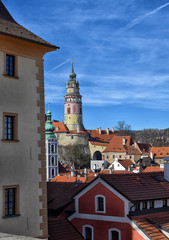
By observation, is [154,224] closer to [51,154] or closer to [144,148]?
[51,154]

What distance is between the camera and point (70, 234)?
54.8 feet

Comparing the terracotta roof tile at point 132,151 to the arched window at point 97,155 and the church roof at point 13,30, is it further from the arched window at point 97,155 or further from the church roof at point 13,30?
the church roof at point 13,30

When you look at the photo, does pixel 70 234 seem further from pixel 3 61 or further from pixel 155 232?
pixel 3 61

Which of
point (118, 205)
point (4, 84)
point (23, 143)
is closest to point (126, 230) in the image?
point (118, 205)

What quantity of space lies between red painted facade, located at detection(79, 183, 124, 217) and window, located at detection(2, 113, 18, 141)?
32.1 ft

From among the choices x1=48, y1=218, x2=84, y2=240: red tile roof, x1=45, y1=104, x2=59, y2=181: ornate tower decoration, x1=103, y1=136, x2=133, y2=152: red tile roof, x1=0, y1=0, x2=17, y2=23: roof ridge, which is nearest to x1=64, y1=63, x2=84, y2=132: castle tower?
x1=103, y1=136, x2=133, y2=152: red tile roof

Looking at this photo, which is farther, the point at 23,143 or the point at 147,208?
the point at 147,208

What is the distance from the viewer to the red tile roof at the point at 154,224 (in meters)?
19.1

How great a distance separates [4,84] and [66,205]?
12.7 m

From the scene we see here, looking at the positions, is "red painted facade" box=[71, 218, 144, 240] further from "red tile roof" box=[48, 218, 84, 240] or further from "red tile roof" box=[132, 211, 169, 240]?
"red tile roof" box=[48, 218, 84, 240]

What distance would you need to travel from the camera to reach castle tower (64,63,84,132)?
484ft

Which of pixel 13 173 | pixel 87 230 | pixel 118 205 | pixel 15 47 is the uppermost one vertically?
pixel 15 47

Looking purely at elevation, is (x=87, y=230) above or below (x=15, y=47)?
below

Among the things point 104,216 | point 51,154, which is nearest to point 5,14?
point 104,216
